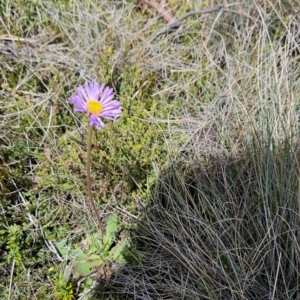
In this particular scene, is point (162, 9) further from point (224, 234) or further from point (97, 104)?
point (224, 234)

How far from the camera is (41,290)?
53.6 inches

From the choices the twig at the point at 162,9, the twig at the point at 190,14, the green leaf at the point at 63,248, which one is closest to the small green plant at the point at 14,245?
the green leaf at the point at 63,248

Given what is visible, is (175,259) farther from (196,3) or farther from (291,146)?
(196,3)

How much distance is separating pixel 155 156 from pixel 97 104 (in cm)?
40

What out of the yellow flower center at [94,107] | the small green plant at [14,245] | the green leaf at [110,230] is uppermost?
the yellow flower center at [94,107]

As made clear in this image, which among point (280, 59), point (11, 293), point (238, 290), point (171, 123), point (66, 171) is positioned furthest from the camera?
point (280, 59)

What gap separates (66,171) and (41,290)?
40 cm

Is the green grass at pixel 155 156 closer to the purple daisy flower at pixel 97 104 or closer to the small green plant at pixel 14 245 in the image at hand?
the small green plant at pixel 14 245

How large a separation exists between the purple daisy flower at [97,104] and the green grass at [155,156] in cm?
32

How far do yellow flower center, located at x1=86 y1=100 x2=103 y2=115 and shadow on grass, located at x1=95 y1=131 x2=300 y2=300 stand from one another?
0.38 m

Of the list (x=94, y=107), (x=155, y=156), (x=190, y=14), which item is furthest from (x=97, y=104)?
(x=190, y=14)

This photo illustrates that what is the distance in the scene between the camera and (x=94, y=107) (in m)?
1.20

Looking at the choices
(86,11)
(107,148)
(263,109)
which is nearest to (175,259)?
(107,148)

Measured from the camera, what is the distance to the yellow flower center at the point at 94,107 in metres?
1.19
